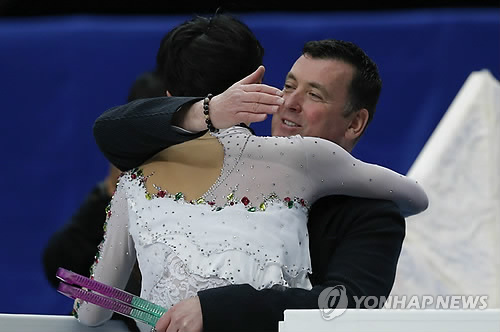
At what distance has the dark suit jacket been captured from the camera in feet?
4.37

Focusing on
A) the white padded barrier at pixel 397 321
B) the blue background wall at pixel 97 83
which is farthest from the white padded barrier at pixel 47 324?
the blue background wall at pixel 97 83

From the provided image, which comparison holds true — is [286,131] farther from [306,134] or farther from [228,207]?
[228,207]

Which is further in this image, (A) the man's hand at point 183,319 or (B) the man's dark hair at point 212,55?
(B) the man's dark hair at point 212,55

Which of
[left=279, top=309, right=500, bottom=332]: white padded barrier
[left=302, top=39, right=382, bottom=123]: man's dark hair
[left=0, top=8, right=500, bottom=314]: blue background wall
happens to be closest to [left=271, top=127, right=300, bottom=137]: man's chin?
[left=302, top=39, right=382, bottom=123]: man's dark hair

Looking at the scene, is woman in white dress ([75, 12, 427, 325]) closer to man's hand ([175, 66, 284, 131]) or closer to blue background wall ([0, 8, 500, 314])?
man's hand ([175, 66, 284, 131])

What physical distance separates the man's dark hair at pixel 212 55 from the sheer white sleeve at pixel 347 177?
0.75 feet

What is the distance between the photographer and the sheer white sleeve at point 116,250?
5.01 feet

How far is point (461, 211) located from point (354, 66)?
106 cm

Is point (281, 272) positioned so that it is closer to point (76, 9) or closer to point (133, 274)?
point (133, 274)

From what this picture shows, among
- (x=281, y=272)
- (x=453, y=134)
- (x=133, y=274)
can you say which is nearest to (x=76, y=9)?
(x=453, y=134)

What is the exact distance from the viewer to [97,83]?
3396 millimetres

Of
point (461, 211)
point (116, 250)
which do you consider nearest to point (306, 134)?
point (116, 250)

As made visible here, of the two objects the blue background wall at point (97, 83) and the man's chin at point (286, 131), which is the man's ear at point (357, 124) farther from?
the blue background wall at point (97, 83)

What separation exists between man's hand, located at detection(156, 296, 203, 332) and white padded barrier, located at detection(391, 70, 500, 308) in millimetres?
1230
